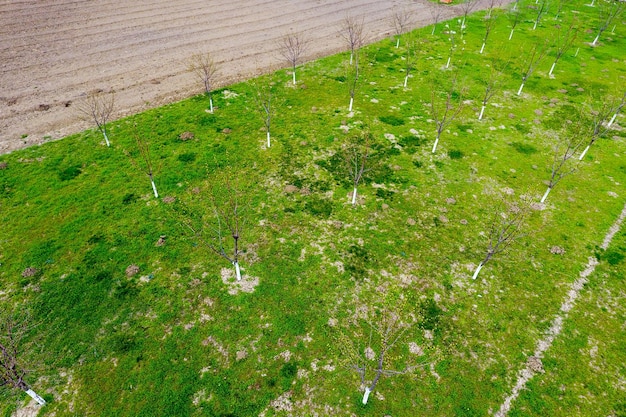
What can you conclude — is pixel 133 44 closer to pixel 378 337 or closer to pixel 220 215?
pixel 220 215

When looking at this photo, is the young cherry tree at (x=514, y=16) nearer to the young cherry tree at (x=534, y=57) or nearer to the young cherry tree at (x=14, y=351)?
the young cherry tree at (x=534, y=57)

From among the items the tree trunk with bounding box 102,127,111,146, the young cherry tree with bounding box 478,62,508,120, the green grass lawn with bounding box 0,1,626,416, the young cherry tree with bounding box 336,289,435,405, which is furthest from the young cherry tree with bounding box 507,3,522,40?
the tree trunk with bounding box 102,127,111,146

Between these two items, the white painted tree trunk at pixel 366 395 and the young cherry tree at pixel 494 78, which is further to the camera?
the young cherry tree at pixel 494 78

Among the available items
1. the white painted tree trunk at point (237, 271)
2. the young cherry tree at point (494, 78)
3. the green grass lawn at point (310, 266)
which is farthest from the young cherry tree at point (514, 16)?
the white painted tree trunk at point (237, 271)

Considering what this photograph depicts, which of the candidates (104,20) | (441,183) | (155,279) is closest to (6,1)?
(104,20)

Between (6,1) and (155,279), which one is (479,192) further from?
(6,1)

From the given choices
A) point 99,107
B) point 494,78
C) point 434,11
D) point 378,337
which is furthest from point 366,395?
point 434,11

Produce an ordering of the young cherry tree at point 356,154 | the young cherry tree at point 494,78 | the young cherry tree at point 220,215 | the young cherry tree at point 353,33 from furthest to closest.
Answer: the young cherry tree at point 353,33, the young cherry tree at point 494,78, the young cherry tree at point 356,154, the young cherry tree at point 220,215

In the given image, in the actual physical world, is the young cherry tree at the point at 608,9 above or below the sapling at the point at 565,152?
above
